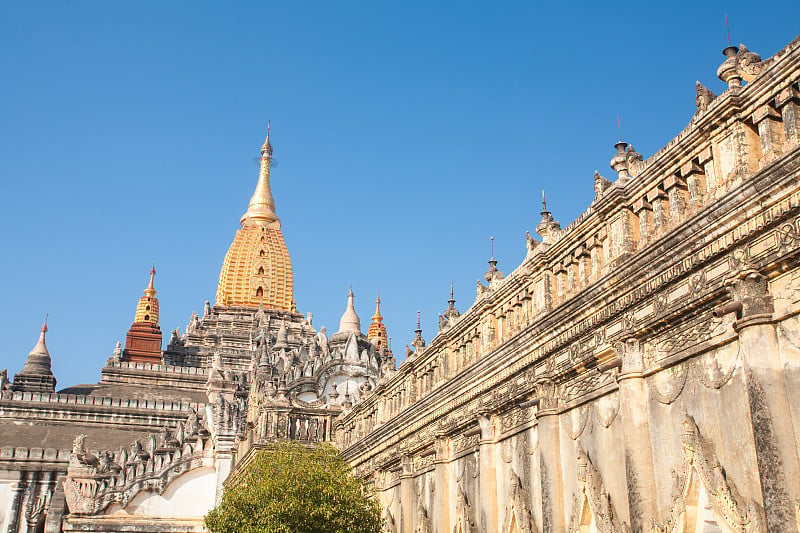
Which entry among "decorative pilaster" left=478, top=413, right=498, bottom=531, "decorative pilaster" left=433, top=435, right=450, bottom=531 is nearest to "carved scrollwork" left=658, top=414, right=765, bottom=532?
"decorative pilaster" left=478, top=413, right=498, bottom=531

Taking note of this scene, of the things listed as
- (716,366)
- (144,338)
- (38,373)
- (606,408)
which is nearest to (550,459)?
(606,408)

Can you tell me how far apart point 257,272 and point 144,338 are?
1374 centimetres

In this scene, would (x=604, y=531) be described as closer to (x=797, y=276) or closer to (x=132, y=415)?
(x=797, y=276)

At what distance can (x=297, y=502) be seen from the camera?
23766mm

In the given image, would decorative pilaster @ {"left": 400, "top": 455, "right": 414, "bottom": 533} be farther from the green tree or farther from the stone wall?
the stone wall

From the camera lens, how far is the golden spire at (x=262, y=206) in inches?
3984

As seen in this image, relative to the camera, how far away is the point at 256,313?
8925 centimetres

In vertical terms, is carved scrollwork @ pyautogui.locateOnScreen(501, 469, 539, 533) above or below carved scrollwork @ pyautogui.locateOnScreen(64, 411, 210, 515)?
below

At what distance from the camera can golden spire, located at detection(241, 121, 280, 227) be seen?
10119 cm

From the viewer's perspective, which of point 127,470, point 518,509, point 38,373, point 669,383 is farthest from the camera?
point 38,373

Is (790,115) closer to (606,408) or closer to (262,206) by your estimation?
(606,408)

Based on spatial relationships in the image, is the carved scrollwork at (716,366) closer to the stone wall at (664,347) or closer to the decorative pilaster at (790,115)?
the stone wall at (664,347)

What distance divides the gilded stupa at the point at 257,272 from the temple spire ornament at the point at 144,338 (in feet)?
25.9

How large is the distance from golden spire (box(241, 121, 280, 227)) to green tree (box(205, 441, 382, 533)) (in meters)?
76.4
